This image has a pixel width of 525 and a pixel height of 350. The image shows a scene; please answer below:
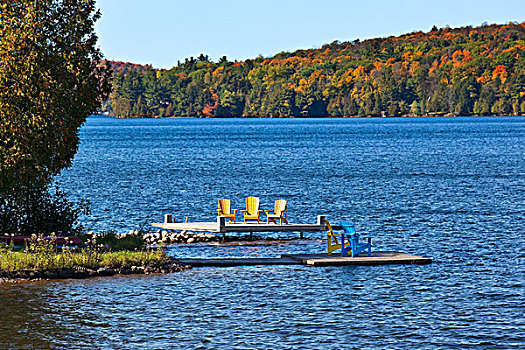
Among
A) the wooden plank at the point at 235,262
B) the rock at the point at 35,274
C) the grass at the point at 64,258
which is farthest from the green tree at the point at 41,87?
the wooden plank at the point at 235,262

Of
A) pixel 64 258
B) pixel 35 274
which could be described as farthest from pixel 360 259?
pixel 35 274

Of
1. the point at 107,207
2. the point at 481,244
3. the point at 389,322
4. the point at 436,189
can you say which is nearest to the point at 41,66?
the point at 389,322

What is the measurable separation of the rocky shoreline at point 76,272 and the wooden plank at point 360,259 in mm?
4574

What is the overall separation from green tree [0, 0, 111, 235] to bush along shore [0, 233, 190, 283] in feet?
7.87

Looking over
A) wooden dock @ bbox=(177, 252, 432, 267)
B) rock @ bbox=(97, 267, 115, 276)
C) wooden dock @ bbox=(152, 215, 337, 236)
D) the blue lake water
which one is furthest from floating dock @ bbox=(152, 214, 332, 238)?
rock @ bbox=(97, 267, 115, 276)

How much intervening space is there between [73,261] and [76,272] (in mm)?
493

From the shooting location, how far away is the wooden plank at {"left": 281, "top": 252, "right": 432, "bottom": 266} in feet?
92.6

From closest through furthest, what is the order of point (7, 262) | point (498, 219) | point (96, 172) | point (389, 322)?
point (389, 322) → point (7, 262) → point (498, 219) → point (96, 172)

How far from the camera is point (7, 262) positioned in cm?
2511

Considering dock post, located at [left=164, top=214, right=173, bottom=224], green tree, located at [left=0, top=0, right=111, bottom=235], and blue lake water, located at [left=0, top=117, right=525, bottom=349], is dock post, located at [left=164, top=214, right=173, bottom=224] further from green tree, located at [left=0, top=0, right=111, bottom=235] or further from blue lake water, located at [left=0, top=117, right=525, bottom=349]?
green tree, located at [left=0, top=0, right=111, bottom=235]

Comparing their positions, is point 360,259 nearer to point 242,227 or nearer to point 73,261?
point 242,227

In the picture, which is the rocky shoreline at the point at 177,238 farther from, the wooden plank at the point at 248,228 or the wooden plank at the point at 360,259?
the wooden plank at the point at 360,259

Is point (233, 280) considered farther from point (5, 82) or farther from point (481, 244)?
point (481, 244)

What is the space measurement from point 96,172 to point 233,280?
194ft
